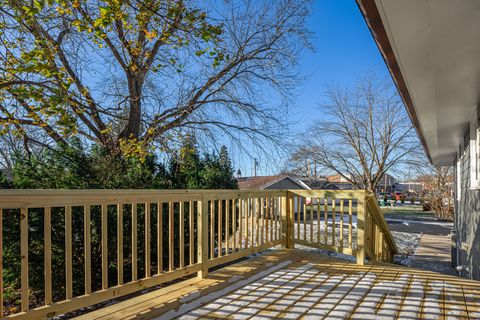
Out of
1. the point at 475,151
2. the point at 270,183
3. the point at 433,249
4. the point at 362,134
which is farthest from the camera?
the point at 270,183

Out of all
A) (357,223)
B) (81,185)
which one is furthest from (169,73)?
(357,223)

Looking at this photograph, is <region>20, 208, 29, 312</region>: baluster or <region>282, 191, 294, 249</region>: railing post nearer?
<region>20, 208, 29, 312</region>: baluster

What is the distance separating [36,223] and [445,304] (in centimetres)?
445

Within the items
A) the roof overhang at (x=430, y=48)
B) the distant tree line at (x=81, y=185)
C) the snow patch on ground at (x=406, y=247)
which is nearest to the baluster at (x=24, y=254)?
the distant tree line at (x=81, y=185)

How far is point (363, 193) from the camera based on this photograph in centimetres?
381

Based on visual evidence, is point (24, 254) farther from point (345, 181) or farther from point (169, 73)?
point (345, 181)

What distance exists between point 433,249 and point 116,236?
355 inches

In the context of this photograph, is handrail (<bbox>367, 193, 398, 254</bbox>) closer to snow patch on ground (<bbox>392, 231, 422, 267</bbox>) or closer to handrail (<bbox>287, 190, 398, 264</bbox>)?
handrail (<bbox>287, 190, 398, 264</bbox>)

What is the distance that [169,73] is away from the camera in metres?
6.19

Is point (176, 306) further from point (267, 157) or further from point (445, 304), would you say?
point (267, 157)

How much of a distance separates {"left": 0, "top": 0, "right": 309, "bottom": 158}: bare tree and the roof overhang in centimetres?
258

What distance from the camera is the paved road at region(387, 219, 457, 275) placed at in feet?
22.8

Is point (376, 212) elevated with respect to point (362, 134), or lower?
lower

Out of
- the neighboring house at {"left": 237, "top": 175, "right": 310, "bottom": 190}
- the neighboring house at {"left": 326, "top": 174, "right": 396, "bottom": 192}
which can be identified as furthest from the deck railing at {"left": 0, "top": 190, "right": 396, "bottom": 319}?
the neighboring house at {"left": 326, "top": 174, "right": 396, "bottom": 192}
